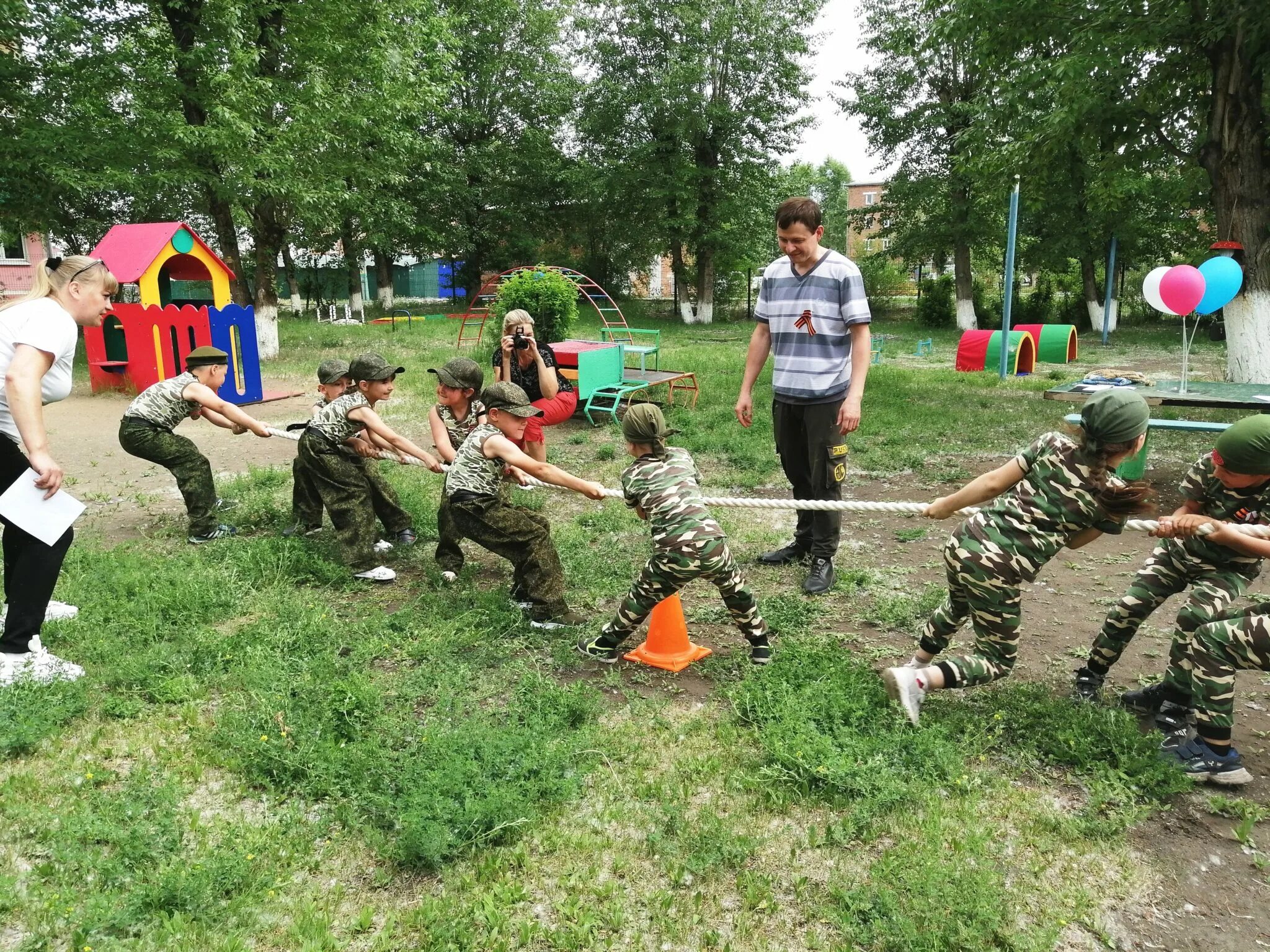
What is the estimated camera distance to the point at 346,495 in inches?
216

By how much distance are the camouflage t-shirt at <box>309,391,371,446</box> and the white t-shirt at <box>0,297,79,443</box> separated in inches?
67.7

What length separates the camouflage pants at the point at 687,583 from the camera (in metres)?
3.82

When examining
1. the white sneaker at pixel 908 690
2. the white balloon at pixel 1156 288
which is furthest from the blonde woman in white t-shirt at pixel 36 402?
the white balloon at pixel 1156 288

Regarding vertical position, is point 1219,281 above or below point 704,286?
below

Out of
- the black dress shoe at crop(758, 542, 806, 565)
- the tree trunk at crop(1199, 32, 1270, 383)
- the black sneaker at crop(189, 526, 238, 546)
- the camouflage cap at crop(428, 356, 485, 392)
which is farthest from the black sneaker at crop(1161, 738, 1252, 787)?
the tree trunk at crop(1199, 32, 1270, 383)

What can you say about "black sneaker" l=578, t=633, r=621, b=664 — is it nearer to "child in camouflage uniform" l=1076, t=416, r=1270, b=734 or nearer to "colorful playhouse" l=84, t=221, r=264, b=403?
"child in camouflage uniform" l=1076, t=416, r=1270, b=734

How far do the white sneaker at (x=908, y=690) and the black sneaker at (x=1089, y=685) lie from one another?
80 centimetres

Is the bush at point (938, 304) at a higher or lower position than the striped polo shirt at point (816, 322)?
higher

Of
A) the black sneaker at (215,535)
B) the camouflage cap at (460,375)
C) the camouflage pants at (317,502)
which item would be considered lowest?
the black sneaker at (215,535)

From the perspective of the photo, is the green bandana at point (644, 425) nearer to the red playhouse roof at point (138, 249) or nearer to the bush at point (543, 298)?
the bush at point (543, 298)

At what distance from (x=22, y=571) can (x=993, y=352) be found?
1536cm

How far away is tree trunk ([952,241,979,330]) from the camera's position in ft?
82.6

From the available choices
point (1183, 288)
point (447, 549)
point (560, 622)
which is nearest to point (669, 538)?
point (560, 622)

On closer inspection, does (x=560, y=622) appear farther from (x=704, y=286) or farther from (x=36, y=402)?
(x=704, y=286)
